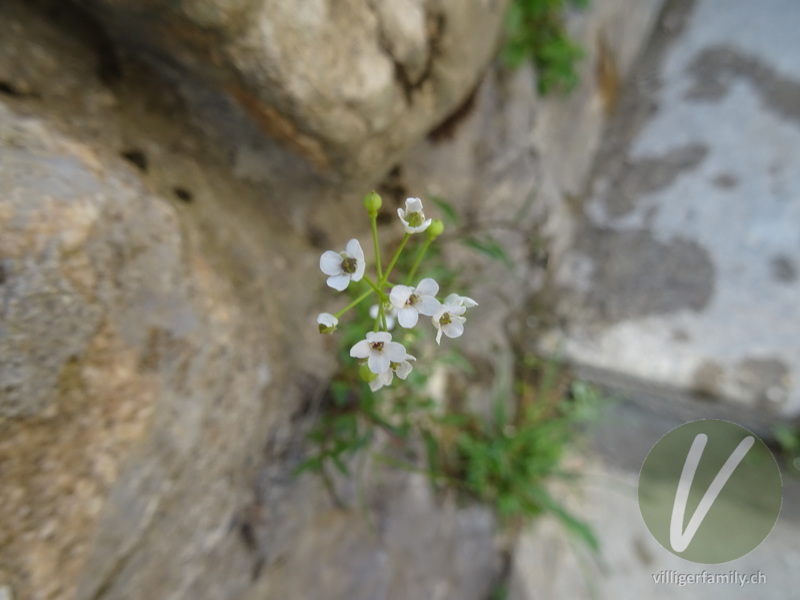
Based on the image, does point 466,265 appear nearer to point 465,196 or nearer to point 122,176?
point 465,196

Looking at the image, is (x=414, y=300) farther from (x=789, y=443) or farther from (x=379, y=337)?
(x=789, y=443)

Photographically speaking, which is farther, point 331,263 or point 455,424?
point 455,424

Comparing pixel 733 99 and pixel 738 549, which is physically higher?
pixel 733 99

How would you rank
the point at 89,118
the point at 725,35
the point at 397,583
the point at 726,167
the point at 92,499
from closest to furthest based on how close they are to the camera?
the point at 92,499 < the point at 89,118 < the point at 397,583 < the point at 726,167 < the point at 725,35

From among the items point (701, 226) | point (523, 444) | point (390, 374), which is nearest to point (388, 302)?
point (390, 374)

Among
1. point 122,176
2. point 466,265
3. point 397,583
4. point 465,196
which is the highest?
point 122,176

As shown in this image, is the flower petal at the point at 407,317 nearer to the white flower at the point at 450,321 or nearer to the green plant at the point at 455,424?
the white flower at the point at 450,321

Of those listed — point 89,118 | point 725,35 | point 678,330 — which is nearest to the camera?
point 89,118

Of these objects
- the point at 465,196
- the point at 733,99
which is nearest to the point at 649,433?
the point at 465,196
